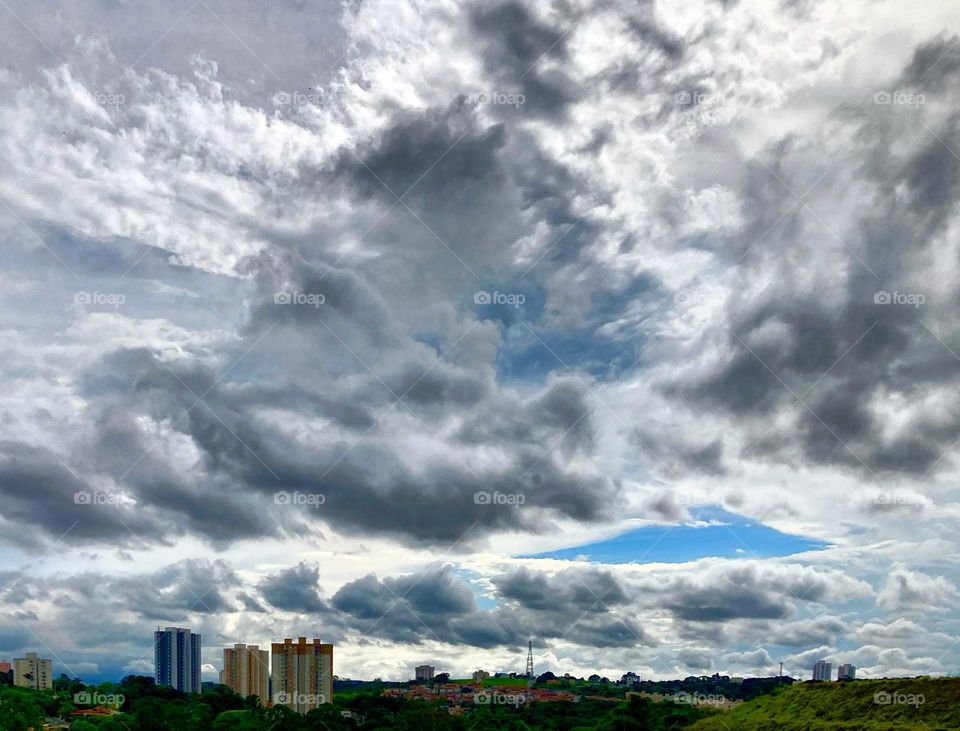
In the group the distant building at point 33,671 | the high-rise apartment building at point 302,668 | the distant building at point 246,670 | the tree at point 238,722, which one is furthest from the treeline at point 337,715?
the distant building at point 33,671

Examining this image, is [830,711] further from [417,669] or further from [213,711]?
[417,669]

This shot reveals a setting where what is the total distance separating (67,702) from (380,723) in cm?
2423

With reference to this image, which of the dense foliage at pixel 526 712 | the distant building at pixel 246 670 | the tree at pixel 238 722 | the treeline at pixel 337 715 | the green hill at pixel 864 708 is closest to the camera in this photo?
→ the green hill at pixel 864 708

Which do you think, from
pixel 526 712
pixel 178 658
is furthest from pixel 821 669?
pixel 178 658

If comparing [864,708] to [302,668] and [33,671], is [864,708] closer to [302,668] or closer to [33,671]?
[302,668]

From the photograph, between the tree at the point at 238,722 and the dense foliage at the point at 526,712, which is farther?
the tree at the point at 238,722

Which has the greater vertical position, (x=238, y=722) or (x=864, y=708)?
(x=864, y=708)

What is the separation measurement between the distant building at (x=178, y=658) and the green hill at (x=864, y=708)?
5781cm

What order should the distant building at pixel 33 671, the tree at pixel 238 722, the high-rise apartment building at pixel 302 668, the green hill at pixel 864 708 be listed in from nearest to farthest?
1. the green hill at pixel 864 708
2. the tree at pixel 238 722
3. the high-rise apartment building at pixel 302 668
4. the distant building at pixel 33 671

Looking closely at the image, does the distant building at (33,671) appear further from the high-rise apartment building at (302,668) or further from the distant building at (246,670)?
the high-rise apartment building at (302,668)

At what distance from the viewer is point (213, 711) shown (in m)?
59.0

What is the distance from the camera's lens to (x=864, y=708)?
120 feet

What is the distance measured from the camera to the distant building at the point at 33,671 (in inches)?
3152

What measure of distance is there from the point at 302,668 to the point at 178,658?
24.8 m
